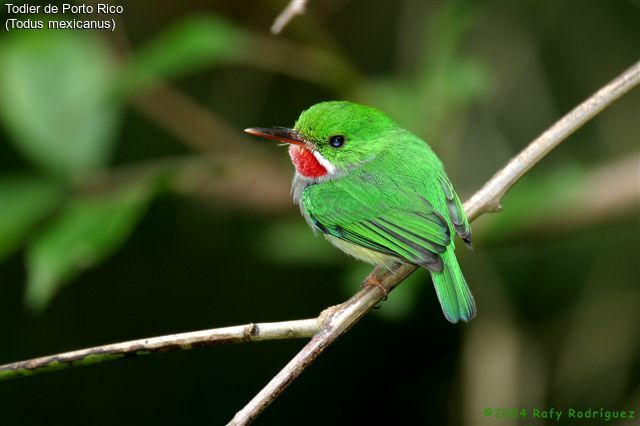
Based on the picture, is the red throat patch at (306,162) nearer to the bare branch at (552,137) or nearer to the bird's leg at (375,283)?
the bird's leg at (375,283)

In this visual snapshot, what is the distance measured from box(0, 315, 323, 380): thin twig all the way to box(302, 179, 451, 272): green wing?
74cm

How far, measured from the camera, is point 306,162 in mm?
3496

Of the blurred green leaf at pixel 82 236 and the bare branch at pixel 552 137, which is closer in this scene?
the bare branch at pixel 552 137

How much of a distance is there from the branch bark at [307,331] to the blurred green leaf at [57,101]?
4.96ft

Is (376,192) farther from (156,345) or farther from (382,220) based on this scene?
(156,345)

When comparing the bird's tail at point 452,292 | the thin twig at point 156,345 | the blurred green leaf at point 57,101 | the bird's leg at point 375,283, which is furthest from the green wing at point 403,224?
the blurred green leaf at point 57,101

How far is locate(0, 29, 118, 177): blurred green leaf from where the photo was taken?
3.69 m

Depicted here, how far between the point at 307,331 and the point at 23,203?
1719 millimetres

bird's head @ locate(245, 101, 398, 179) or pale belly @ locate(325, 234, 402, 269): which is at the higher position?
bird's head @ locate(245, 101, 398, 179)

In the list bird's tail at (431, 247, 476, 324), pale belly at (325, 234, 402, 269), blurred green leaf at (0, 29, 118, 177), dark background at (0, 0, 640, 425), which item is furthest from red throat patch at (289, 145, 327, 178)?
blurred green leaf at (0, 29, 118, 177)

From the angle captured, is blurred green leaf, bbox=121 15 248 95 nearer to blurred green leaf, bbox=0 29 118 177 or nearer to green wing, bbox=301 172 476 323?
blurred green leaf, bbox=0 29 118 177

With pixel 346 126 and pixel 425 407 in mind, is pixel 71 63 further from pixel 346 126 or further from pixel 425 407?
pixel 425 407

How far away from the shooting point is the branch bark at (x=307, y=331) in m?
2.14

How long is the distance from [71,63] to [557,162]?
3.05 meters
